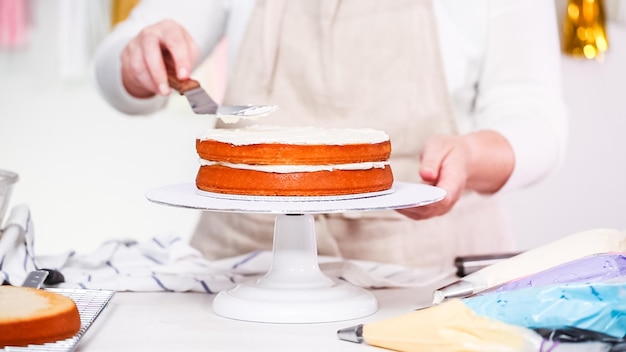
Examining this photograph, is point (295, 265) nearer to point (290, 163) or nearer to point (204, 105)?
point (290, 163)

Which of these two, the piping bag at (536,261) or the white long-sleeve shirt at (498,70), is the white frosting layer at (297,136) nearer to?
the piping bag at (536,261)

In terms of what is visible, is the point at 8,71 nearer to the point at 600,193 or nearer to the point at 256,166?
the point at 600,193

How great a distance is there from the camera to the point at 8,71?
363 centimetres

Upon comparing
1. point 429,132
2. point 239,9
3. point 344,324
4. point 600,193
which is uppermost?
point 239,9

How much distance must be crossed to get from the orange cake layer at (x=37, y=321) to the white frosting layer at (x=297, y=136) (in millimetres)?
218

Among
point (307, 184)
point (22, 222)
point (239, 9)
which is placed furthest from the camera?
point (239, 9)

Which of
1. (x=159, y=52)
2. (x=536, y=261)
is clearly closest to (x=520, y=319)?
(x=536, y=261)

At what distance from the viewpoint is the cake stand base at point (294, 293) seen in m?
0.86

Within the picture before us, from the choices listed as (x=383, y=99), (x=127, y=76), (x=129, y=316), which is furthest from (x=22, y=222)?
(x=383, y=99)

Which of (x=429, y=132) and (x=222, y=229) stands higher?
(x=429, y=132)

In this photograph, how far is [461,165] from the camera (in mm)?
1054

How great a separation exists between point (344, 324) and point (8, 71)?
3.06 metres

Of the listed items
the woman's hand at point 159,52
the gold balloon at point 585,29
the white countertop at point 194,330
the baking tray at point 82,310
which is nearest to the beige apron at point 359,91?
the woman's hand at point 159,52

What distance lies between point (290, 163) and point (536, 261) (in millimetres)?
237
